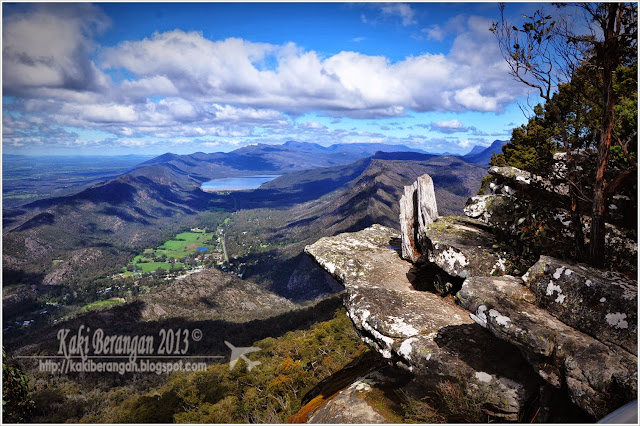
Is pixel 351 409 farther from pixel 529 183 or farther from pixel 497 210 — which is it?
pixel 529 183

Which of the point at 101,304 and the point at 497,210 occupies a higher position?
the point at 497,210

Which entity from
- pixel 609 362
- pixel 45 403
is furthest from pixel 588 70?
pixel 45 403

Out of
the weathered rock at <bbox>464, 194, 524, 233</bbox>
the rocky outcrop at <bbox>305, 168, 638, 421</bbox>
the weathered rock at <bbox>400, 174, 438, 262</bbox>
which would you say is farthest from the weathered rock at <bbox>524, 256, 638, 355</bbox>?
the weathered rock at <bbox>400, 174, 438, 262</bbox>

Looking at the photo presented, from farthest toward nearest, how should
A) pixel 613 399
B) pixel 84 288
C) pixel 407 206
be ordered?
pixel 84 288, pixel 407 206, pixel 613 399

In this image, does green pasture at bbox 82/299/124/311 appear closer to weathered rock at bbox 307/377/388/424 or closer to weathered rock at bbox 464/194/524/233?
weathered rock at bbox 307/377/388/424

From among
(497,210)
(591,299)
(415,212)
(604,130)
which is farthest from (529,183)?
(591,299)

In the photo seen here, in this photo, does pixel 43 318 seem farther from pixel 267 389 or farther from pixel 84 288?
pixel 267 389

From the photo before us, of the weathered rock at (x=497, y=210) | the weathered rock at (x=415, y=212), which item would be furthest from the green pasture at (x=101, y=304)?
the weathered rock at (x=497, y=210)
